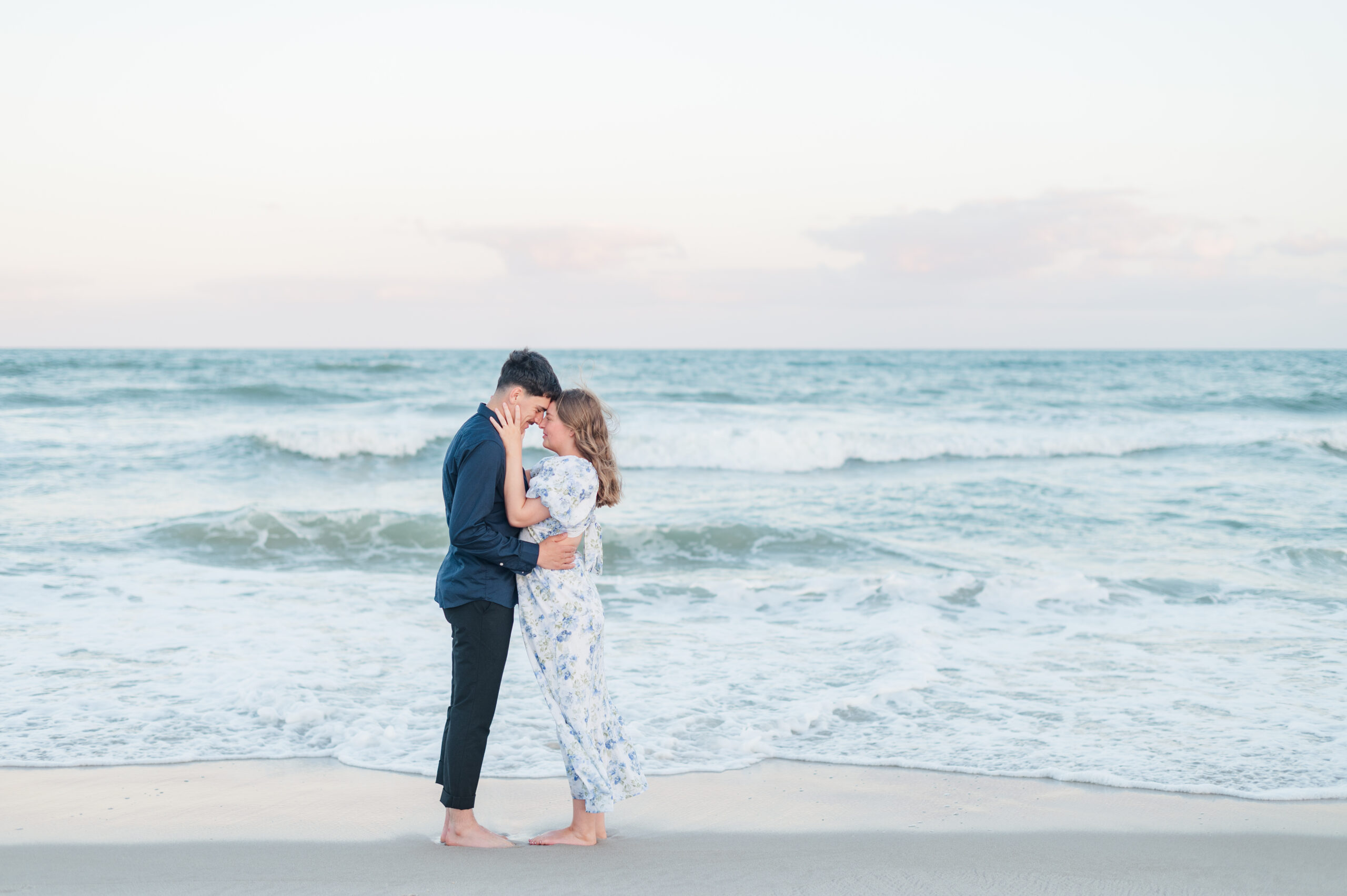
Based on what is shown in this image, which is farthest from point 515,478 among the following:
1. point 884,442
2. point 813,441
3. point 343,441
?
point 884,442

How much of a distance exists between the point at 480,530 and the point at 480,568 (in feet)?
0.57

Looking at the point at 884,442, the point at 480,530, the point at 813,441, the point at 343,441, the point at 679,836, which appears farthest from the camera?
Result: the point at 884,442

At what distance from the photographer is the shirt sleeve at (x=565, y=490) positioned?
11.2 ft

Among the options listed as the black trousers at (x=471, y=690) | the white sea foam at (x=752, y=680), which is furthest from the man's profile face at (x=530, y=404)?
the white sea foam at (x=752, y=680)

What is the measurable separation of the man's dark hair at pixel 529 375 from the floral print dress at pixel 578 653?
0.82 ft

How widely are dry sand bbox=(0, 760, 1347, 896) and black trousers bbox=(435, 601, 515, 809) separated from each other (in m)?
0.26

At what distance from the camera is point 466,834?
142 inches

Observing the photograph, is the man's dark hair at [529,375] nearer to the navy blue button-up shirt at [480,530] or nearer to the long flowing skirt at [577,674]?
the navy blue button-up shirt at [480,530]

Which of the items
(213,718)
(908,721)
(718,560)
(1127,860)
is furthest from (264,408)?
(1127,860)

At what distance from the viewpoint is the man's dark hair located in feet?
11.2

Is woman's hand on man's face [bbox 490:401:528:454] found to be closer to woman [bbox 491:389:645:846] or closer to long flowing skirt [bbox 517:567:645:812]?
woman [bbox 491:389:645:846]

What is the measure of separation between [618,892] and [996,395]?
99.8ft

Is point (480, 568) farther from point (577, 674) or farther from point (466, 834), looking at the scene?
point (466, 834)

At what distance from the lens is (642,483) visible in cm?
1498
